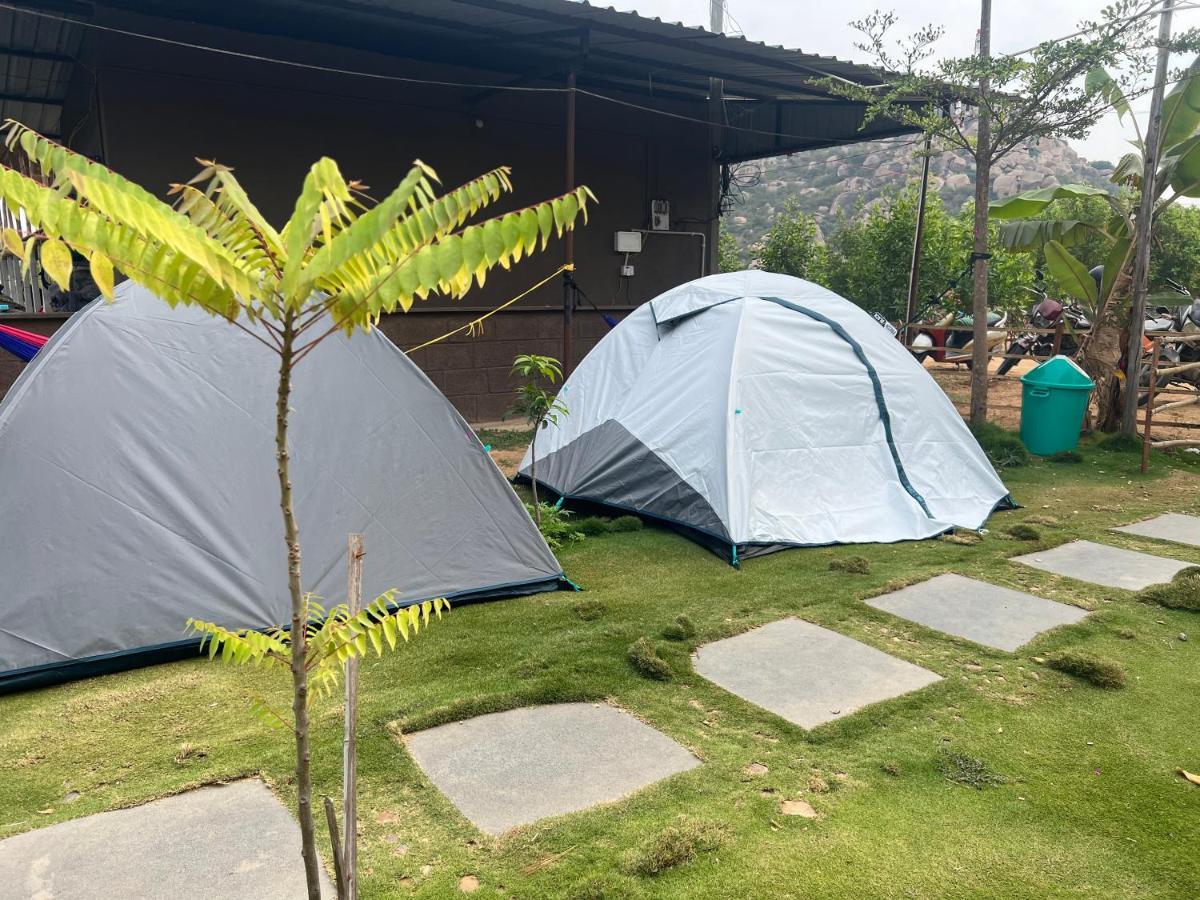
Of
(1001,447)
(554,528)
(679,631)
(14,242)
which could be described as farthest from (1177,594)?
(14,242)

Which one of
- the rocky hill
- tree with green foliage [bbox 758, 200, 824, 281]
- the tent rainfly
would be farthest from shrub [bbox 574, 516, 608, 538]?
the rocky hill

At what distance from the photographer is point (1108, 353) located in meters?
8.13

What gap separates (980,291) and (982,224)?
23.3 inches

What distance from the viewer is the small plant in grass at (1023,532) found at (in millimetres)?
5141

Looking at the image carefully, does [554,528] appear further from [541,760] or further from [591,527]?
[541,760]

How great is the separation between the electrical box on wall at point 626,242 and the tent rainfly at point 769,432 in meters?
4.45

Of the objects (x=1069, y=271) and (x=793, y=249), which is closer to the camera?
(x=1069, y=271)

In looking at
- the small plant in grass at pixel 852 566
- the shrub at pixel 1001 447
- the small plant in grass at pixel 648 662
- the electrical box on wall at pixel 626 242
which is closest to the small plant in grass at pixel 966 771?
the small plant in grass at pixel 648 662

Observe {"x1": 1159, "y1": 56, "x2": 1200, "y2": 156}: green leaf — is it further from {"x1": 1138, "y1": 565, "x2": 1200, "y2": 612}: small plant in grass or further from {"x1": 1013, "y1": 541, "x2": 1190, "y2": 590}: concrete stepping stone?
{"x1": 1138, "y1": 565, "x2": 1200, "y2": 612}: small plant in grass

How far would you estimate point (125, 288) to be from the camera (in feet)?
12.2

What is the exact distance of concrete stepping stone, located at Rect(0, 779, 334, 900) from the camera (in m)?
2.13

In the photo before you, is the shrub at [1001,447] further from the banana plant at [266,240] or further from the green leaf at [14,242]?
the green leaf at [14,242]

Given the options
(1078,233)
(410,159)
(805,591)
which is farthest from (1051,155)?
(805,591)

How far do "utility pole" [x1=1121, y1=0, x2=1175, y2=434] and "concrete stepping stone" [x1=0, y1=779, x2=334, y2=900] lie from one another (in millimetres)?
7848
